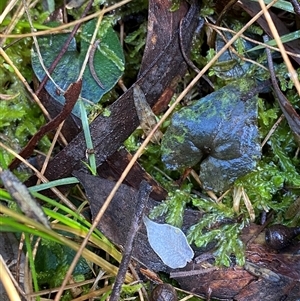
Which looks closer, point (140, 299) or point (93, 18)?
point (140, 299)

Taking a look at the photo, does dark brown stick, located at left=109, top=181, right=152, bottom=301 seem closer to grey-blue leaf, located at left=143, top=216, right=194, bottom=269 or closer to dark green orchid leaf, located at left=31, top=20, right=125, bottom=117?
grey-blue leaf, located at left=143, top=216, right=194, bottom=269

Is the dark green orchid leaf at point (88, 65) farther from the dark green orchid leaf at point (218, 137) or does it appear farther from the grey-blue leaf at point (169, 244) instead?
the grey-blue leaf at point (169, 244)

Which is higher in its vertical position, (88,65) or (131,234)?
(88,65)

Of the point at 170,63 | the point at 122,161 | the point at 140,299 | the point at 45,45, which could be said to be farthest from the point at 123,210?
the point at 45,45

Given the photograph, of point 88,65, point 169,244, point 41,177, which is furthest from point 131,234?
point 88,65

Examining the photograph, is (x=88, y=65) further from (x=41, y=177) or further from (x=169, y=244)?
(x=169, y=244)

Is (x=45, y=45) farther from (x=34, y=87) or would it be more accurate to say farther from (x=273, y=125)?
(x=273, y=125)

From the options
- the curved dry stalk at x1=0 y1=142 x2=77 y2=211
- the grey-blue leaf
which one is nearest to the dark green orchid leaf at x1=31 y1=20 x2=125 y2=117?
the curved dry stalk at x1=0 y1=142 x2=77 y2=211
